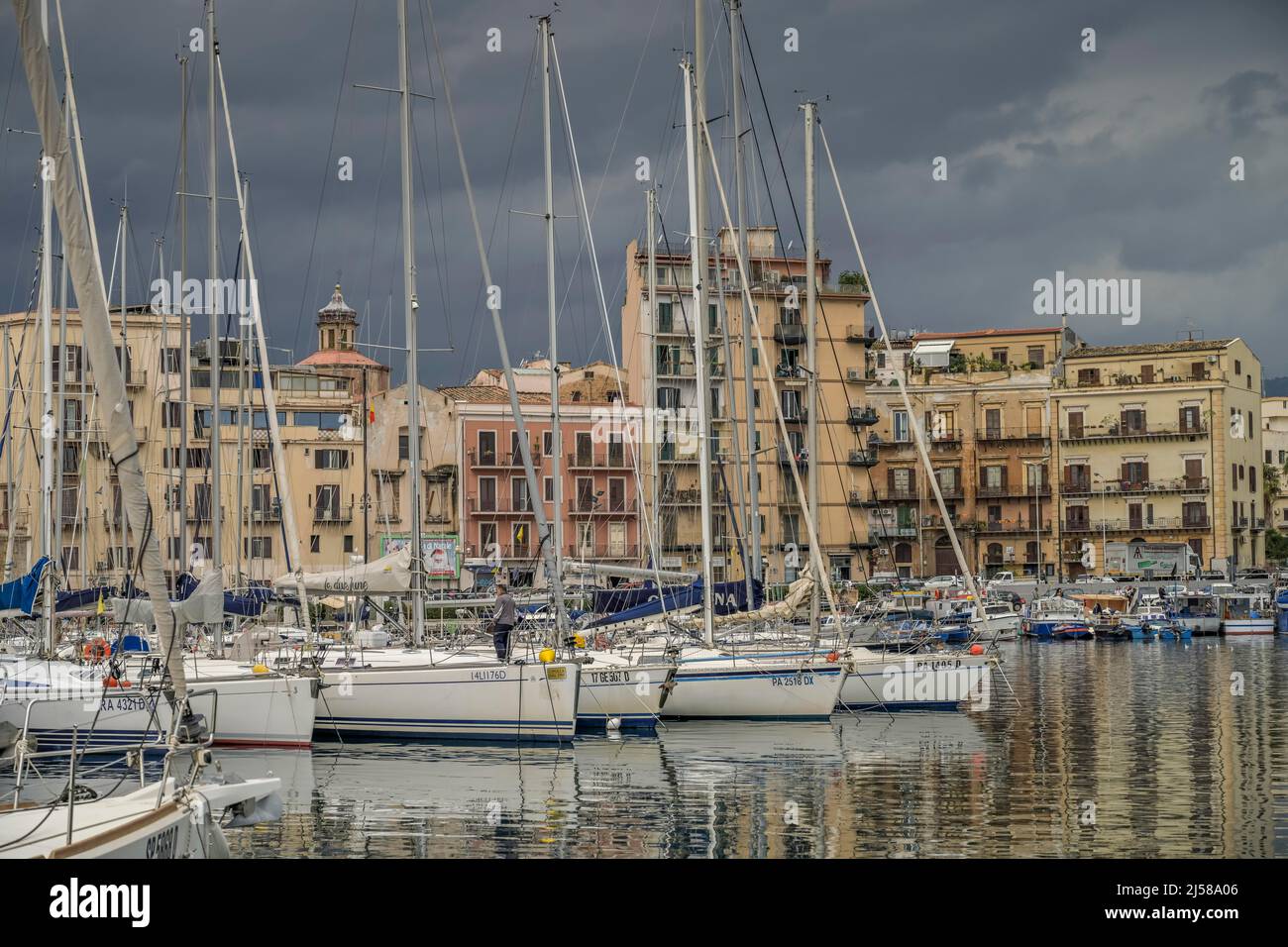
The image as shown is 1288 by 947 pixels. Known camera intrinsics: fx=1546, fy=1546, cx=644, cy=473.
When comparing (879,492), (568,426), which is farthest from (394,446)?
(879,492)

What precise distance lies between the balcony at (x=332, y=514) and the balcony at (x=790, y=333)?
21988 mm

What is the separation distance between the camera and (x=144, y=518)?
36.0 ft

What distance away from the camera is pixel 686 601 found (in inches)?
1353

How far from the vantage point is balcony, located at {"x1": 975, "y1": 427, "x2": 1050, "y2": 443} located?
90.8 metres

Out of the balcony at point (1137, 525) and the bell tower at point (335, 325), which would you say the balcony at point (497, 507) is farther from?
the bell tower at point (335, 325)

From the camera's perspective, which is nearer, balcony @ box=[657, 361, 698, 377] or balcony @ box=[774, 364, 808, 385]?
balcony @ box=[657, 361, 698, 377]

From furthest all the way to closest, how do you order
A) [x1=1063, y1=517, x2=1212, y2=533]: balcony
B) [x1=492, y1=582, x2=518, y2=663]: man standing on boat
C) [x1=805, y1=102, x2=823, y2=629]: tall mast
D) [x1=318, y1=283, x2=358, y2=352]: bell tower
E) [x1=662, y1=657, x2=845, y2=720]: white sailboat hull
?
[x1=318, y1=283, x2=358, y2=352]: bell tower, [x1=1063, y1=517, x2=1212, y2=533]: balcony, [x1=805, y1=102, x2=823, y2=629]: tall mast, [x1=662, y1=657, x2=845, y2=720]: white sailboat hull, [x1=492, y1=582, x2=518, y2=663]: man standing on boat

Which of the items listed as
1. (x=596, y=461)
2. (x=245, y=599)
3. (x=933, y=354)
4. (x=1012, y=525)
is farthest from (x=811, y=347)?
(x=933, y=354)

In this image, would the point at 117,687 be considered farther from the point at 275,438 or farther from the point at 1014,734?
the point at 1014,734

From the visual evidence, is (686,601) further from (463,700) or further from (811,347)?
(463,700)

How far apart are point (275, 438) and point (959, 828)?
14595 mm

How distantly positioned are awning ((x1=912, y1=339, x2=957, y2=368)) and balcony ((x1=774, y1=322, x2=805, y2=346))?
73.0 ft

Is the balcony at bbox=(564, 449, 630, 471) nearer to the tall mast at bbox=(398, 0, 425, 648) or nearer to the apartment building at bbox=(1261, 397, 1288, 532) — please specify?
the tall mast at bbox=(398, 0, 425, 648)

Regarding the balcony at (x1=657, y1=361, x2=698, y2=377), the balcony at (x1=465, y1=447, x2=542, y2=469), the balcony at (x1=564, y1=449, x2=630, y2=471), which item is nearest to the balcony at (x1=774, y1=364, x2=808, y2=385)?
the balcony at (x1=657, y1=361, x2=698, y2=377)
